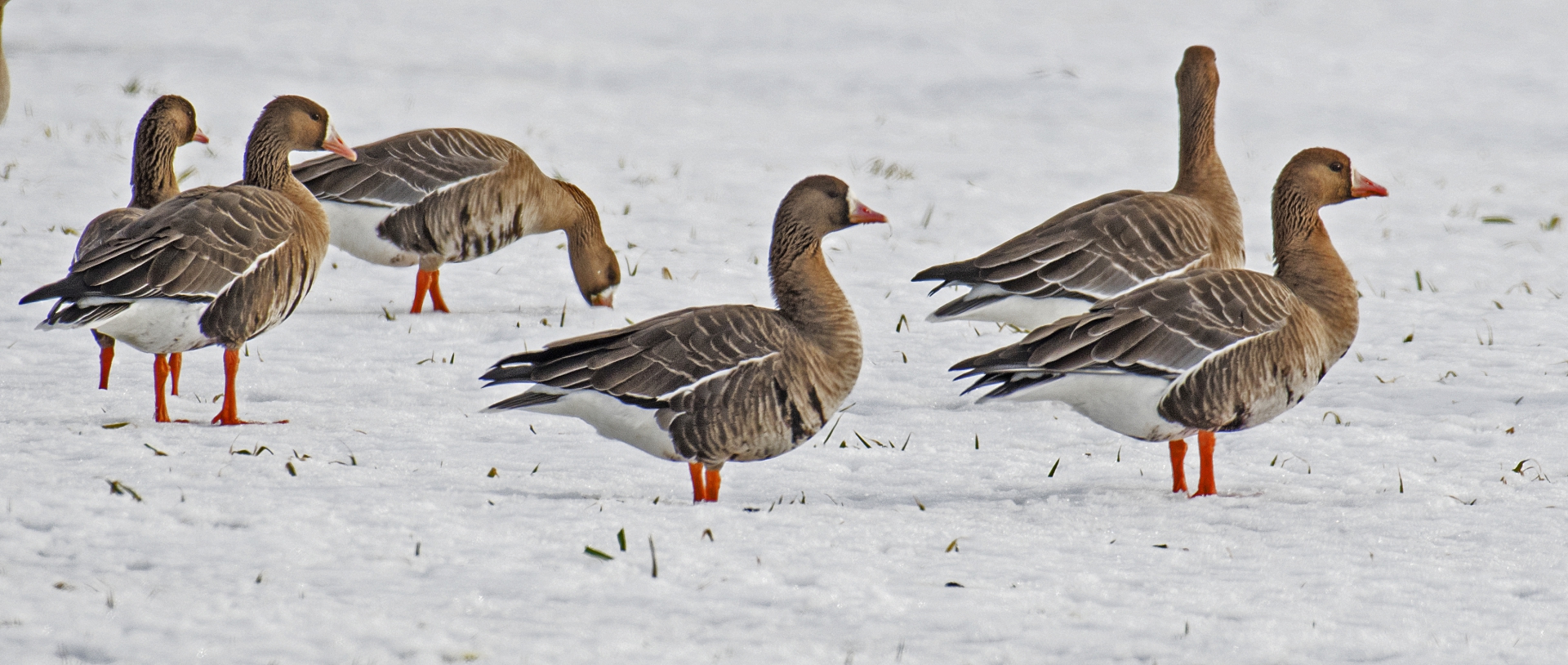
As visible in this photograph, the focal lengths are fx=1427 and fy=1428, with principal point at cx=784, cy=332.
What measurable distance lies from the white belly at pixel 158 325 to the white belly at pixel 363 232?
336 cm

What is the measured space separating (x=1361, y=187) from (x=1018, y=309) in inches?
82.5

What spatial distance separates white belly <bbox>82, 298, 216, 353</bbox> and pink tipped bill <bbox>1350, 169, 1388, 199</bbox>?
6013 millimetres

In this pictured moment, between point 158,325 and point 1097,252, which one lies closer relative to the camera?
point 158,325

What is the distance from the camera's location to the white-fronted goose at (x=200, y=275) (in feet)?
21.9

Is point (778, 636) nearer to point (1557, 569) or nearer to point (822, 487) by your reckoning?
point (822, 487)

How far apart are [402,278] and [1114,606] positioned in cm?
837

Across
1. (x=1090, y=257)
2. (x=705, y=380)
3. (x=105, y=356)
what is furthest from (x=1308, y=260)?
(x=105, y=356)

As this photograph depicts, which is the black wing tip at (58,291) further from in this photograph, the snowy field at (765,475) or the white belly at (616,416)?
the white belly at (616,416)

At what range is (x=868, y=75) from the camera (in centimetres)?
2675

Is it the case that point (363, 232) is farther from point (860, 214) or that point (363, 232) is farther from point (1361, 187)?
point (1361, 187)

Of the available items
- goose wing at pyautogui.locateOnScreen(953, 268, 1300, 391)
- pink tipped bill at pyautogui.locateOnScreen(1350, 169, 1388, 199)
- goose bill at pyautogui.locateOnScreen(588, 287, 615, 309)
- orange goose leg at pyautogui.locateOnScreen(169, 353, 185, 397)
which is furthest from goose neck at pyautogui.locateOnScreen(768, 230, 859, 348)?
goose bill at pyautogui.locateOnScreen(588, 287, 615, 309)

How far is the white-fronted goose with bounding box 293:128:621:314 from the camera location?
10.4 m

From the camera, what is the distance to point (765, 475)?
6.98 m

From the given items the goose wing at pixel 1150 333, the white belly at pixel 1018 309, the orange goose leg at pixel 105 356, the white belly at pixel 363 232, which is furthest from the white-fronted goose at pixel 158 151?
the goose wing at pixel 1150 333
